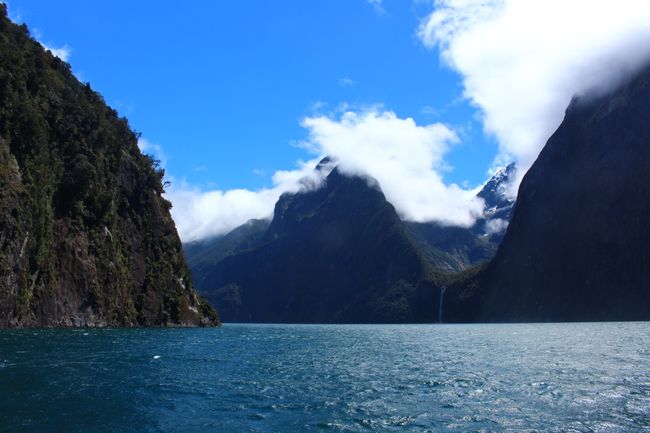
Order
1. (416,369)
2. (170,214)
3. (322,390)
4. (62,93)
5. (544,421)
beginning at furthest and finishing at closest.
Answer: (170,214) < (62,93) < (416,369) < (322,390) < (544,421)

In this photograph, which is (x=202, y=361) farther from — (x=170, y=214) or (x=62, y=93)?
(x=170, y=214)

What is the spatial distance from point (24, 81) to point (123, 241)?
3434 centimetres

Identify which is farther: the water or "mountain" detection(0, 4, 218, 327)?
"mountain" detection(0, 4, 218, 327)

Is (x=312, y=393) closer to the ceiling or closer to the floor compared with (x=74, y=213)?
closer to the floor

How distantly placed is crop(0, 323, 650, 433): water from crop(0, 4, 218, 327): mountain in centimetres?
3407

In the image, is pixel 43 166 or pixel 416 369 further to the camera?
pixel 43 166

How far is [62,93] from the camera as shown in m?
106

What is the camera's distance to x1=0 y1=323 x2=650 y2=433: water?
77.9 ft

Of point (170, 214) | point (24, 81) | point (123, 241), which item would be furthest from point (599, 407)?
point (170, 214)

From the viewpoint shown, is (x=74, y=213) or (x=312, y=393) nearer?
(x=312, y=393)

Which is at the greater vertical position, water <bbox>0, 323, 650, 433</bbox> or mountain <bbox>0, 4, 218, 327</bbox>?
mountain <bbox>0, 4, 218, 327</bbox>

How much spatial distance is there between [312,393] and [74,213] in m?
77.8

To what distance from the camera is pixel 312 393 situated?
31.2m

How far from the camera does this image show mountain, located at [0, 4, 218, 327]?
7944cm
